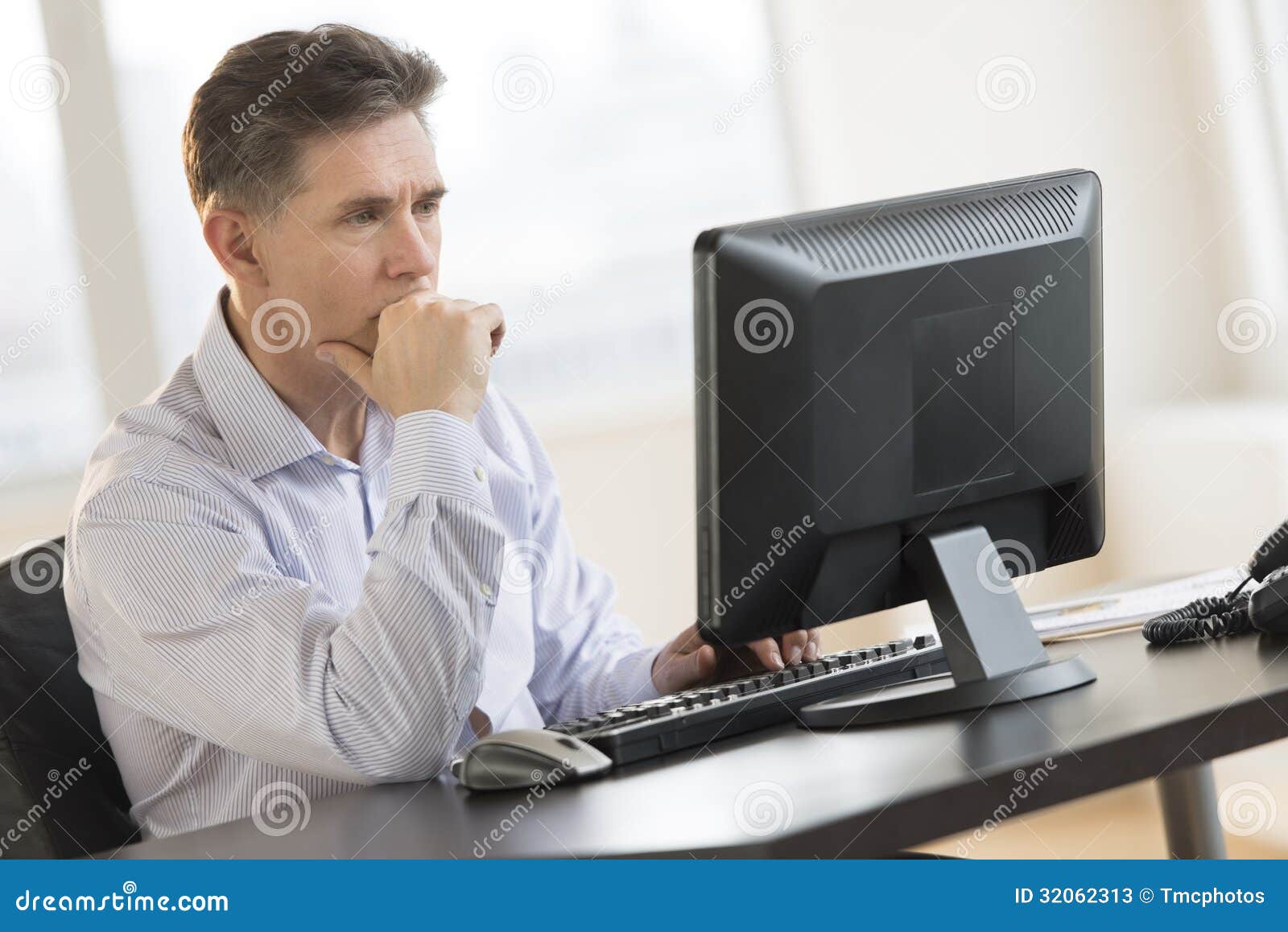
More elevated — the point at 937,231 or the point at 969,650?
the point at 937,231

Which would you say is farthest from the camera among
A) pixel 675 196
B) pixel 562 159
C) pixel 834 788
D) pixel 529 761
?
pixel 675 196

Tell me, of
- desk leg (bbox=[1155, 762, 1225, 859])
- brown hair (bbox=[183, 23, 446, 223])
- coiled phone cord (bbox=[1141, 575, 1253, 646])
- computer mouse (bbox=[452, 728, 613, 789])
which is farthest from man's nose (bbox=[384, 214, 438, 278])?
desk leg (bbox=[1155, 762, 1225, 859])

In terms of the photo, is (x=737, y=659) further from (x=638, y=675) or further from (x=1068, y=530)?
(x=1068, y=530)

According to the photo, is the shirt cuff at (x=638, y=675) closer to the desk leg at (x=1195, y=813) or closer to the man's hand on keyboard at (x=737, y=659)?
the man's hand on keyboard at (x=737, y=659)

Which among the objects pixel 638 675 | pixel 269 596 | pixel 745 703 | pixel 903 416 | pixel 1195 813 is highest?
pixel 903 416

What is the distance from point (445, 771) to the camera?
132 centimetres

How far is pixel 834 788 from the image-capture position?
3.26ft

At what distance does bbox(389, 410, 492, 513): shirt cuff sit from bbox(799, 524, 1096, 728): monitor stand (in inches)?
15.5

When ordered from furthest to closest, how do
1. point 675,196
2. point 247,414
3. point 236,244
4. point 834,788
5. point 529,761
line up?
point 675,196 → point 236,244 → point 247,414 → point 529,761 → point 834,788

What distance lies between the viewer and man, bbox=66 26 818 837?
4.21ft

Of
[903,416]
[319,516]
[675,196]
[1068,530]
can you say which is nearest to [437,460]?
[319,516]

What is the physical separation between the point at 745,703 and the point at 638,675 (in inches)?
17.1

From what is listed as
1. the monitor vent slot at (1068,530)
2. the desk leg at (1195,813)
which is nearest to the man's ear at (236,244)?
the monitor vent slot at (1068,530)

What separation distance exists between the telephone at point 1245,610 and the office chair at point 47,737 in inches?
43.4
